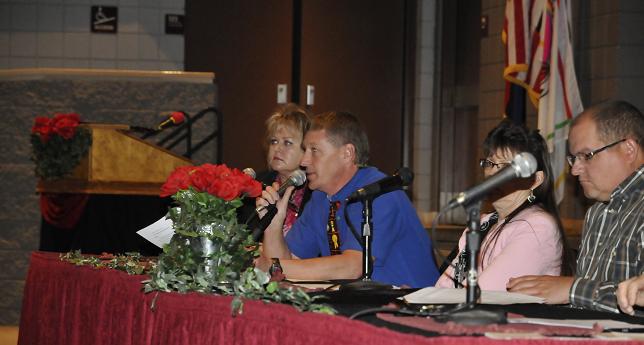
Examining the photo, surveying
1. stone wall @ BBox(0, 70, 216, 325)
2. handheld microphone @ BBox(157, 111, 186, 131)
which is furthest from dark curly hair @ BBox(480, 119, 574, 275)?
stone wall @ BBox(0, 70, 216, 325)

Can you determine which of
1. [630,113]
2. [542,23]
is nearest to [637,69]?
[542,23]

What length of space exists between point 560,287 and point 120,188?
12.8 ft

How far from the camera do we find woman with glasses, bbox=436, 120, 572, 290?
10.4ft

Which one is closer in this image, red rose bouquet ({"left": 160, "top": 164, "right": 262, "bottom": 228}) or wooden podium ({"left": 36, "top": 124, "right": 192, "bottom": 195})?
red rose bouquet ({"left": 160, "top": 164, "right": 262, "bottom": 228})

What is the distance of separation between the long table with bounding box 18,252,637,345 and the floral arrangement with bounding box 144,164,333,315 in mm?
67

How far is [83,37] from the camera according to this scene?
9422 mm

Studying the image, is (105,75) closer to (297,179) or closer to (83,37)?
(83,37)

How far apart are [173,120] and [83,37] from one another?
2900 mm

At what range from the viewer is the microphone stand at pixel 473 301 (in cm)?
212

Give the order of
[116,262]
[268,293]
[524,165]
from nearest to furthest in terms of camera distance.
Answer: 1. [524,165]
2. [268,293]
3. [116,262]

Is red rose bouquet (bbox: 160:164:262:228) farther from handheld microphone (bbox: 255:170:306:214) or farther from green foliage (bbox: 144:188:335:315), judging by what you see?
handheld microphone (bbox: 255:170:306:214)

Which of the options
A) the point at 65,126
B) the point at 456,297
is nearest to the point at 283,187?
the point at 456,297

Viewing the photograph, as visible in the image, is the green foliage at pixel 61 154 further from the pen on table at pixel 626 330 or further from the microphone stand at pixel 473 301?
the pen on table at pixel 626 330

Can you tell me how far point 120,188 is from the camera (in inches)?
247
